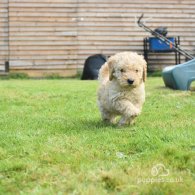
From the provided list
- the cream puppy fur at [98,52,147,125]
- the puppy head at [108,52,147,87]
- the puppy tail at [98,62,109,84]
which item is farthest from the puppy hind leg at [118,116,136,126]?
the puppy tail at [98,62,109,84]

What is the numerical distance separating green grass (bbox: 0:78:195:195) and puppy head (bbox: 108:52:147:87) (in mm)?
483

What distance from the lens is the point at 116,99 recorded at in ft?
16.6

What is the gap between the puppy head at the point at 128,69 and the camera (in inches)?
192

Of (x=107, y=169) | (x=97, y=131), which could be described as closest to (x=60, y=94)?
(x=97, y=131)

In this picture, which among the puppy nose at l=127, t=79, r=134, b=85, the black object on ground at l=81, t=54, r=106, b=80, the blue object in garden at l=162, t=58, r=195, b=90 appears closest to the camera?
the puppy nose at l=127, t=79, r=134, b=85

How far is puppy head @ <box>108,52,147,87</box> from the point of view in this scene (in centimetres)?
487

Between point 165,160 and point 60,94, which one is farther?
point 60,94

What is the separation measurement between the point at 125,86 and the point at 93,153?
1.35m

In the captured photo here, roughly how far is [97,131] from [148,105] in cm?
268

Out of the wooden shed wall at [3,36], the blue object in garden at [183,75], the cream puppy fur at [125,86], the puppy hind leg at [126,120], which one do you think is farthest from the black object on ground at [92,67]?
the puppy hind leg at [126,120]

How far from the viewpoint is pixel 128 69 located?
16.1 feet

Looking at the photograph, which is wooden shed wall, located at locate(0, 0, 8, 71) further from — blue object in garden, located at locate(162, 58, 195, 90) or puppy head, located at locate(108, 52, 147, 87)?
puppy head, located at locate(108, 52, 147, 87)

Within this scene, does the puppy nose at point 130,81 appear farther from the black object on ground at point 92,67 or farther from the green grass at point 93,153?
the black object on ground at point 92,67

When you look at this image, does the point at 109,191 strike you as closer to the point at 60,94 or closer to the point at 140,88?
the point at 140,88
